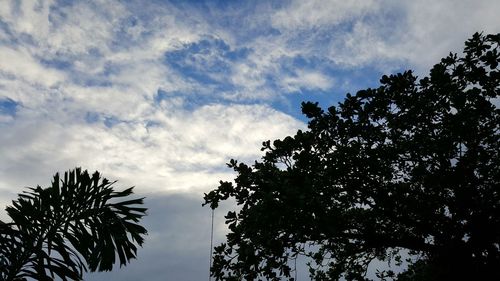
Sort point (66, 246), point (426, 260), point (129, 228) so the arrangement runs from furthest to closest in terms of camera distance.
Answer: point (426, 260), point (129, 228), point (66, 246)

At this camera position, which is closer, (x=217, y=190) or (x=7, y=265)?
(x=7, y=265)

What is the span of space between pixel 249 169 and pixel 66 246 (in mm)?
4632

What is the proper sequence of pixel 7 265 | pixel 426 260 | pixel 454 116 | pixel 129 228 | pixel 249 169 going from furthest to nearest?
pixel 426 260 → pixel 249 169 → pixel 454 116 → pixel 129 228 → pixel 7 265

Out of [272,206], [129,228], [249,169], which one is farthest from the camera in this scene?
[249,169]

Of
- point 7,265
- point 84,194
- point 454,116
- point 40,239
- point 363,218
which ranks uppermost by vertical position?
point 454,116

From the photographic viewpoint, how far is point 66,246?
6.68 metres

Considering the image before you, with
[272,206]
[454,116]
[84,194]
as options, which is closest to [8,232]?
[84,194]

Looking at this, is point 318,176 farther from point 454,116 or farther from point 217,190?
point 454,116

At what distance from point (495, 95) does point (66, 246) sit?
9.43m

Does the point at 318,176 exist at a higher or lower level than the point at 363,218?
higher

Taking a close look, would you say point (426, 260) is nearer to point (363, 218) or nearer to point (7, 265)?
point (363, 218)

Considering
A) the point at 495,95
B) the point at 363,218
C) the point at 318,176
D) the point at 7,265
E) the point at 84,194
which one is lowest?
the point at 7,265

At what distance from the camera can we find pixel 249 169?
33.4 feet

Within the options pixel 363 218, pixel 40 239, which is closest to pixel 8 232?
pixel 40 239
